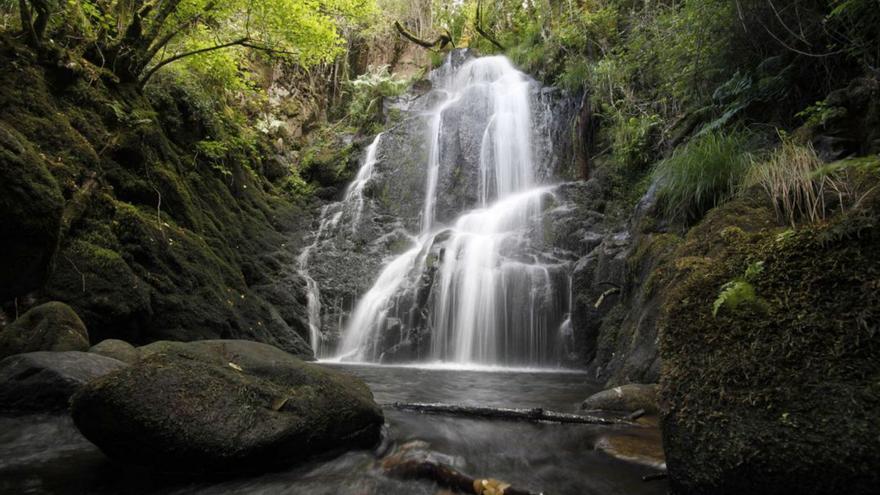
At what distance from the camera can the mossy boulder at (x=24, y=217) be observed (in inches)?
163

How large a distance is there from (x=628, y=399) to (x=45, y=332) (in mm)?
5766

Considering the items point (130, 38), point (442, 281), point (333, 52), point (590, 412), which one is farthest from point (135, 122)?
point (590, 412)

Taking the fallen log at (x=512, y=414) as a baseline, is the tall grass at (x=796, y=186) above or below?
above

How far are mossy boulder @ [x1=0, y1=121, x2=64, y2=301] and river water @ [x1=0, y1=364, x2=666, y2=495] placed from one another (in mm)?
1487

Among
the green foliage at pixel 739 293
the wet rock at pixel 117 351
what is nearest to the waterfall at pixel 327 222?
the wet rock at pixel 117 351

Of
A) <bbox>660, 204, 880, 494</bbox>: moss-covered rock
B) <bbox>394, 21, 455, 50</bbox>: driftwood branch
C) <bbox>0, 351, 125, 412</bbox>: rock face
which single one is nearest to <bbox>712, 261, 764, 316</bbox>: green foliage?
<bbox>660, 204, 880, 494</bbox>: moss-covered rock

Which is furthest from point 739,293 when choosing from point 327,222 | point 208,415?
point 327,222

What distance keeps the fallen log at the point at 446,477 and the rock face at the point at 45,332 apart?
12.4 ft

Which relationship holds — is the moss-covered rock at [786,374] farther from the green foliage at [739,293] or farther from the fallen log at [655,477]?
the fallen log at [655,477]

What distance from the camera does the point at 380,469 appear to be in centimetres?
299

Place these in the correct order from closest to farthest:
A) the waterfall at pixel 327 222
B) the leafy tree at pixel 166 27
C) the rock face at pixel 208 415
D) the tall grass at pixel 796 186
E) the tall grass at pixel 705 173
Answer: the rock face at pixel 208 415, the tall grass at pixel 796 186, the tall grass at pixel 705 173, the leafy tree at pixel 166 27, the waterfall at pixel 327 222

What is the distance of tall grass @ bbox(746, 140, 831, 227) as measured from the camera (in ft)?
9.71

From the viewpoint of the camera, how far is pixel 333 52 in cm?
1020

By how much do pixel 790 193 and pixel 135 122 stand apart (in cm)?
898
